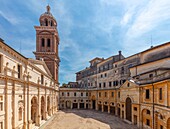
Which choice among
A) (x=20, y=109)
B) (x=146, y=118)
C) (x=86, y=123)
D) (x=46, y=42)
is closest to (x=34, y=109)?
(x=20, y=109)

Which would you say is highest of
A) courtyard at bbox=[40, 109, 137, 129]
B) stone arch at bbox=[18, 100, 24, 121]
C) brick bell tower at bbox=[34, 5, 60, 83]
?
brick bell tower at bbox=[34, 5, 60, 83]

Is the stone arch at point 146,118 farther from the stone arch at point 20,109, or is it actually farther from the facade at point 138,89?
the stone arch at point 20,109

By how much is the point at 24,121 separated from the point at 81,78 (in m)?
40.3

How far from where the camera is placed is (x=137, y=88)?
2127 cm

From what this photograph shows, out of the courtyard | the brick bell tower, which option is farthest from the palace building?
the courtyard

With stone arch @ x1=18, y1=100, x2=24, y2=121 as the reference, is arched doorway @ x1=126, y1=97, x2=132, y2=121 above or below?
below

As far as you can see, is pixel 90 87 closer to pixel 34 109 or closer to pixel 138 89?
pixel 138 89

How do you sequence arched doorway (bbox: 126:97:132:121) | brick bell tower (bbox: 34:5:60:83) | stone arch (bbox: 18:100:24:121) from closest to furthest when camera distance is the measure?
1. stone arch (bbox: 18:100:24:121)
2. arched doorway (bbox: 126:97:132:121)
3. brick bell tower (bbox: 34:5:60:83)

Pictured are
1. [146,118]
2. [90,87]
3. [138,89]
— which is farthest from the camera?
[90,87]

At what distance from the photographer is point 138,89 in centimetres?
2103

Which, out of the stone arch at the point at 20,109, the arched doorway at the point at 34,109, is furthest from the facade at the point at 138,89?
the arched doorway at the point at 34,109

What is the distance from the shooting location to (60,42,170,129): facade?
15.5 m

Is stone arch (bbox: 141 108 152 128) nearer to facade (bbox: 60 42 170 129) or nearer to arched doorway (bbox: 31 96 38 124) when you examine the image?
facade (bbox: 60 42 170 129)

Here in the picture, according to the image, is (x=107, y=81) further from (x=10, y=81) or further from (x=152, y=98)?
(x=10, y=81)
